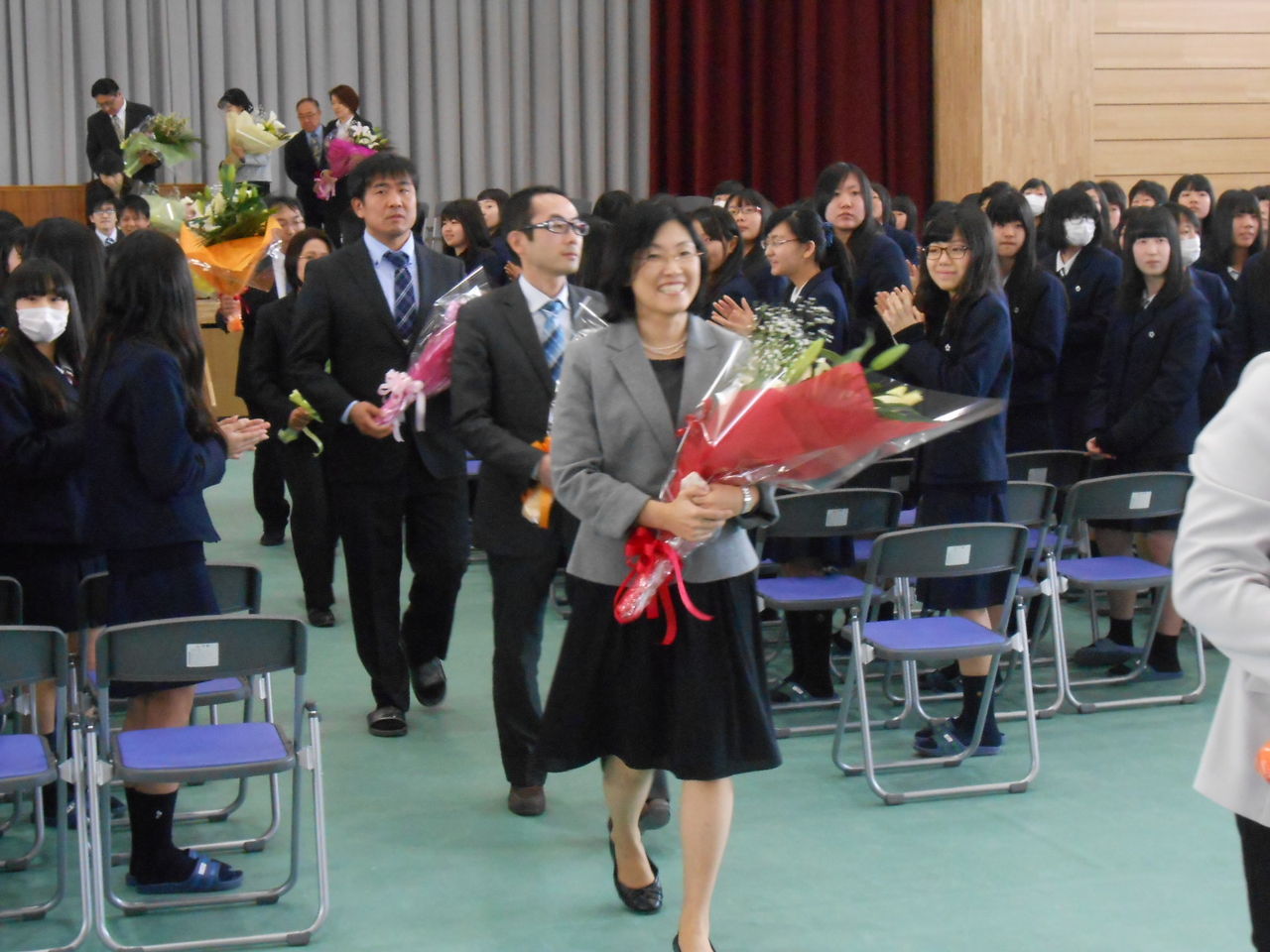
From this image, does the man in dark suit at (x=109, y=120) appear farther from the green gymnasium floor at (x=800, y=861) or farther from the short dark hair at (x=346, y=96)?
the green gymnasium floor at (x=800, y=861)

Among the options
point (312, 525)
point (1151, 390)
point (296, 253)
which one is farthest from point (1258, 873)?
point (296, 253)

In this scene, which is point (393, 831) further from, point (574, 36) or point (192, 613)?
point (574, 36)

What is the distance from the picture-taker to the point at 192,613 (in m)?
3.59

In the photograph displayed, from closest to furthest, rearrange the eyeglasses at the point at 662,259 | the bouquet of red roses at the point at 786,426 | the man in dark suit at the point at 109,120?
the bouquet of red roses at the point at 786,426 → the eyeglasses at the point at 662,259 → the man in dark suit at the point at 109,120

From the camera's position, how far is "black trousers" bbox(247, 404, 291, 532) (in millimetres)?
7156

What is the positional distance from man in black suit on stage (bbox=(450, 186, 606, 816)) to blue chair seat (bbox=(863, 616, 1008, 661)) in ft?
3.13

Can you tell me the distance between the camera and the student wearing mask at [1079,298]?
21.4 ft

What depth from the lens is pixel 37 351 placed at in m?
3.98

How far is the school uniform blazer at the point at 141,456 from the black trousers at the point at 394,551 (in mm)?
1093

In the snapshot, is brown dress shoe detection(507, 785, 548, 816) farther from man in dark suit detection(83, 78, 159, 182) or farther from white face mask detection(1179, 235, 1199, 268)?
man in dark suit detection(83, 78, 159, 182)

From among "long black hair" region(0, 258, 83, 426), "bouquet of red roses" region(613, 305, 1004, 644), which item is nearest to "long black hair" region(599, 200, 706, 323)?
"bouquet of red roses" region(613, 305, 1004, 644)

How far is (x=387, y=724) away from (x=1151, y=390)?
2860 mm

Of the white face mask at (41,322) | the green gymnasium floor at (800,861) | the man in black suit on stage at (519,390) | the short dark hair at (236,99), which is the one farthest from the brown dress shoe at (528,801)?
the short dark hair at (236,99)

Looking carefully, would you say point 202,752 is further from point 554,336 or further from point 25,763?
point 554,336
